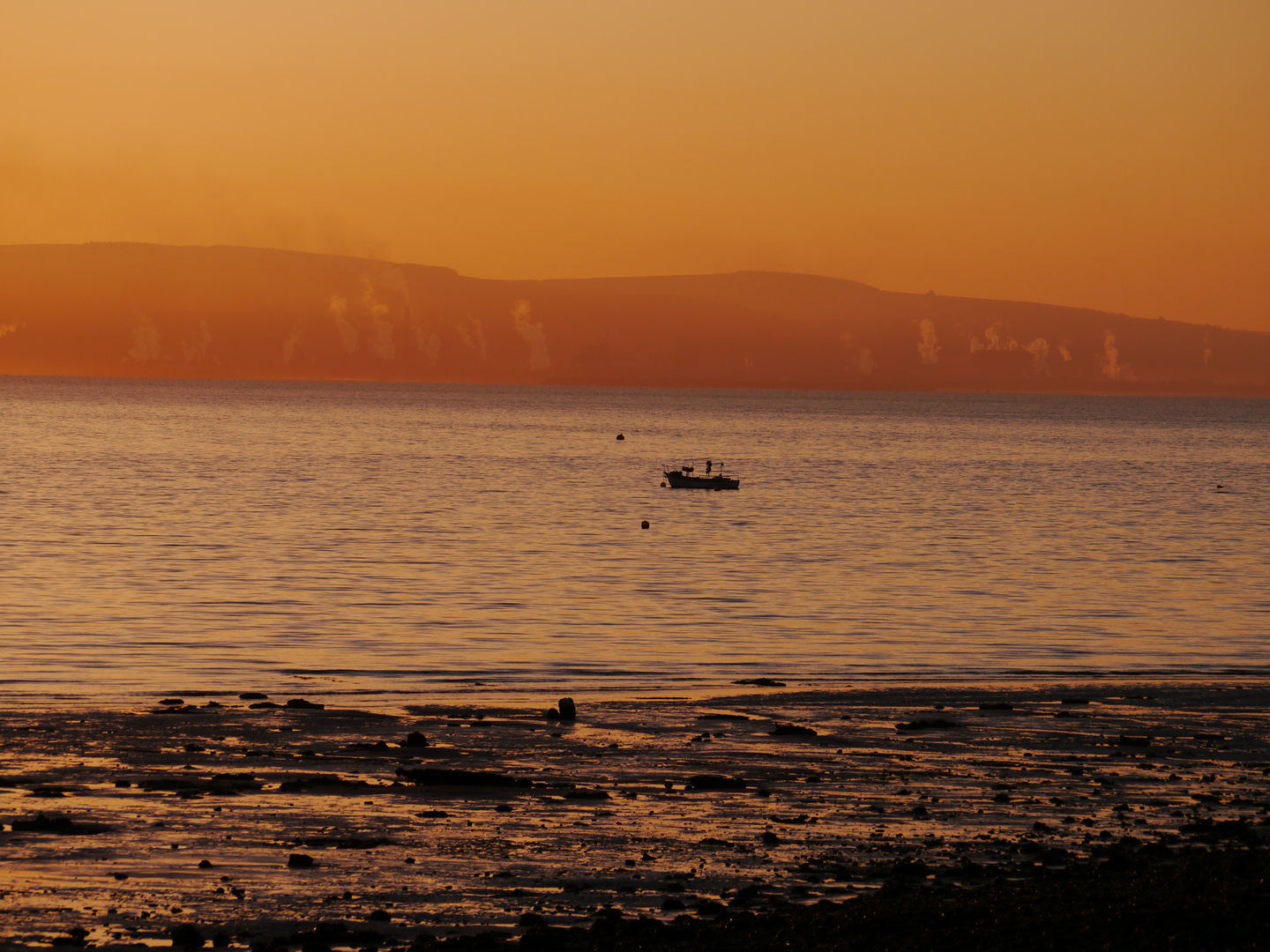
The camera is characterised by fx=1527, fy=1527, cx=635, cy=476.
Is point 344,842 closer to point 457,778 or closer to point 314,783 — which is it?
point 314,783

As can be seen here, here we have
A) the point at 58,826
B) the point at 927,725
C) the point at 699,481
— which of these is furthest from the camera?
the point at 699,481

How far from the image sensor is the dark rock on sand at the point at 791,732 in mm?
25328

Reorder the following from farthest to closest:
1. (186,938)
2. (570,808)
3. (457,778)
A: (457,778) < (570,808) < (186,938)

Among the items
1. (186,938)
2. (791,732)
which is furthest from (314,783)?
(791,732)

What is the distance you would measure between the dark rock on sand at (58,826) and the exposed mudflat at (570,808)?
4 centimetres

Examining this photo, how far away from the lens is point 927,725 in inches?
1029

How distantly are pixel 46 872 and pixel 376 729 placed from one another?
9.41 m

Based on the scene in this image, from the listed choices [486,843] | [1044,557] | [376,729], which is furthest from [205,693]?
[1044,557]

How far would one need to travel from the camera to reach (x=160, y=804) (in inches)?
767

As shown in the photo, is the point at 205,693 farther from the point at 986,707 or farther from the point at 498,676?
the point at 986,707

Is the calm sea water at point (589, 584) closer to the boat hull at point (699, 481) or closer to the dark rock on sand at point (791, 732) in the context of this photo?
the boat hull at point (699, 481)

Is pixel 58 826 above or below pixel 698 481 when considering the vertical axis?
above

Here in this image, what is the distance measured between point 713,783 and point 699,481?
284 ft

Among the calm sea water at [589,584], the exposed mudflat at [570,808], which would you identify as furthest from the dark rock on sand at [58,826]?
the calm sea water at [589,584]
